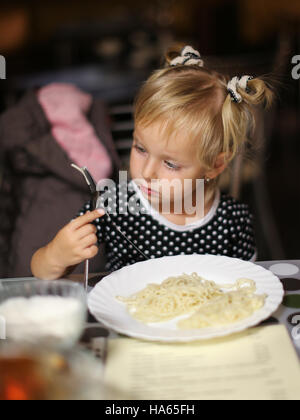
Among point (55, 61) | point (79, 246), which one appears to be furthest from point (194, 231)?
point (55, 61)

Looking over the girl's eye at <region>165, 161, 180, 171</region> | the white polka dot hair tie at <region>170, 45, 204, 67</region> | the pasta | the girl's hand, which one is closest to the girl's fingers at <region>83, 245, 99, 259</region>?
the girl's hand

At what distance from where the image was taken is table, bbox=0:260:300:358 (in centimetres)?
85

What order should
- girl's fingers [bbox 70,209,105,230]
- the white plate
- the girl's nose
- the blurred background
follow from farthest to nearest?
the blurred background < the girl's nose < girl's fingers [bbox 70,209,105,230] < the white plate

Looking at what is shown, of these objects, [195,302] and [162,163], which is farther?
[162,163]

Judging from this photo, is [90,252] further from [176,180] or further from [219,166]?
[219,166]

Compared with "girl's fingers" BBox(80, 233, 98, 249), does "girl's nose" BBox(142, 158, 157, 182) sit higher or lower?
higher

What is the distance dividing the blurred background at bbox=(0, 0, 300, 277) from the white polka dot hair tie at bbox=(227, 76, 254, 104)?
110 millimetres

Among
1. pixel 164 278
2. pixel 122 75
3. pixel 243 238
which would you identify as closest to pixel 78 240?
pixel 164 278

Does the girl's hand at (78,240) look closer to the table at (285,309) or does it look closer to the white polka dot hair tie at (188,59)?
the table at (285,309)

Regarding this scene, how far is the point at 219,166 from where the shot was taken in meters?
1.35

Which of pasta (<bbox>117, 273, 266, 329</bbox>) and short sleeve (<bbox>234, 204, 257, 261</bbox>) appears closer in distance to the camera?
pasta (<bbox>117, 273, 266, 329</bbox>)

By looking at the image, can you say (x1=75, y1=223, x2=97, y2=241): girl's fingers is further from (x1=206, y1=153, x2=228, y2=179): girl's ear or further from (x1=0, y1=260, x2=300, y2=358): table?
(x1=206, y1=153, x2=228, y2=179): girl's ear

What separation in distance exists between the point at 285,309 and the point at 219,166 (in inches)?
20.4

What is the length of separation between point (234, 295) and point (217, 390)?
216mm
